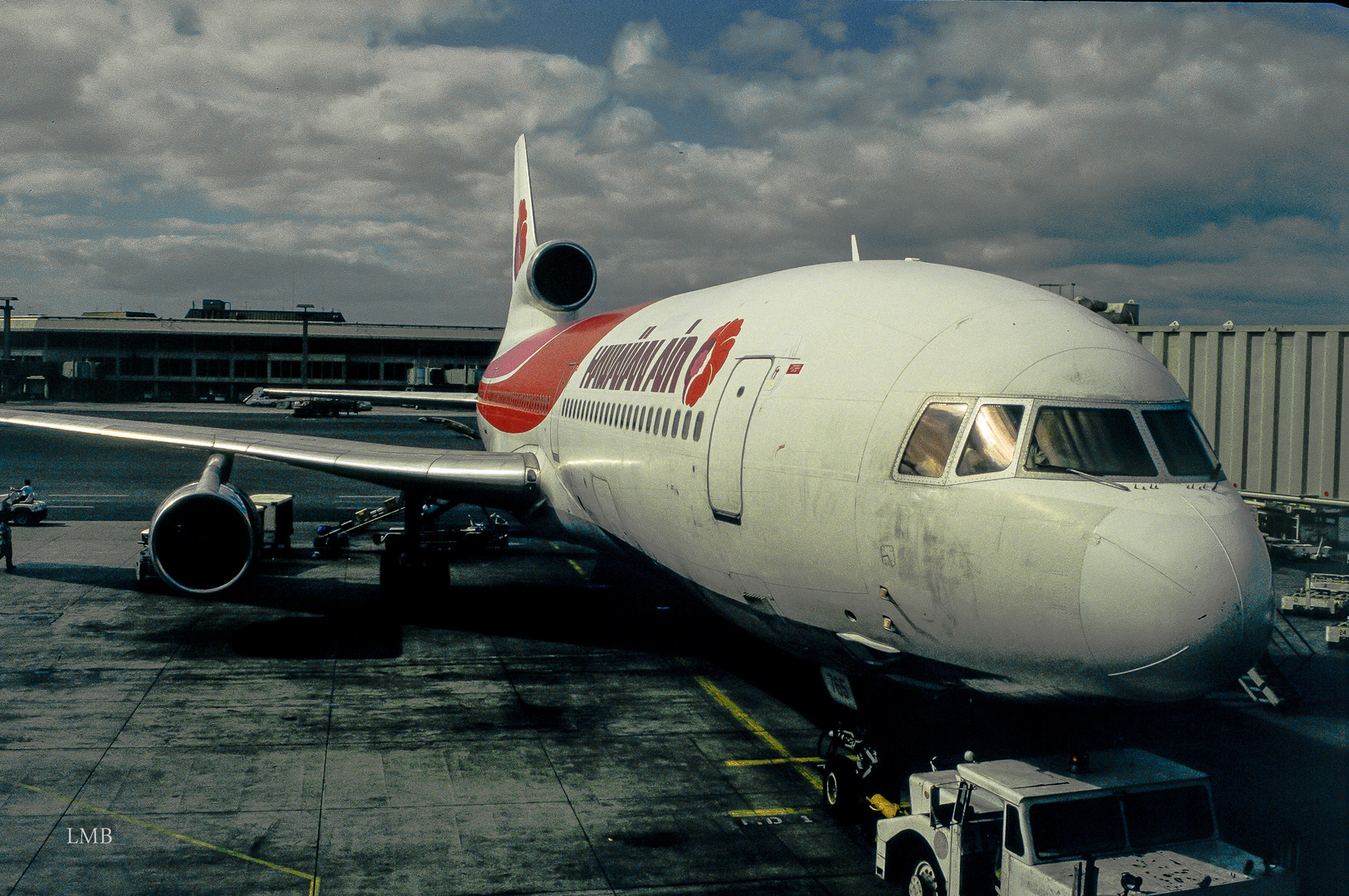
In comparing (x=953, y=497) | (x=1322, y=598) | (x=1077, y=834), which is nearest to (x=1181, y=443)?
(x=953, y=497)

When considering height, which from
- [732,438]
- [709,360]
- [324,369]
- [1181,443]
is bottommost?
[732,438]

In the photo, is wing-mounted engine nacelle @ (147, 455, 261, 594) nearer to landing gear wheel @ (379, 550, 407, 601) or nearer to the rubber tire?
landing gear wheel @ (379, 550, 407, 601)

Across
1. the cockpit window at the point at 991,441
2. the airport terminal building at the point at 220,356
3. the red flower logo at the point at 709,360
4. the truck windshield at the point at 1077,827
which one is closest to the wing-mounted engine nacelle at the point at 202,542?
the red flower logo at the point at 709,360

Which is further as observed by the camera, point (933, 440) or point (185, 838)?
point (185, 838)

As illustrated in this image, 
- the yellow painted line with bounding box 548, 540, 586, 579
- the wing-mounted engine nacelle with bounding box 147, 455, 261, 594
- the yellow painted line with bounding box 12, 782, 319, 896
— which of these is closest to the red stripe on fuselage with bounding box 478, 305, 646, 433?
A: the yellow painted line with bounding box 548, 540, 586, 579

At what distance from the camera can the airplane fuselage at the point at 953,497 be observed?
594cm

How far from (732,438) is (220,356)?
374 feet

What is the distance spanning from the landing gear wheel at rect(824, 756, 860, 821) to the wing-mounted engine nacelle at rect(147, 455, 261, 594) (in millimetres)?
9763

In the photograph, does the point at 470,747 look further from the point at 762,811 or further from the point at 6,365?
the point at 6,365

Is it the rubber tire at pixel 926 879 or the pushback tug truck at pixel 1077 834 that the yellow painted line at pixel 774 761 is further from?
the pushback tug truck at pixel 1077 834

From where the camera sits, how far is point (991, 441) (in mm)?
6742

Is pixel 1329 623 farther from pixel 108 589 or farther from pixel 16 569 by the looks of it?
pixel 16 569

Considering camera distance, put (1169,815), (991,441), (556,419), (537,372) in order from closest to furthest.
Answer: (991,441) < (1169,815) < (556,419) < (537,372)

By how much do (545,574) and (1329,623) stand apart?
15.2 meters
